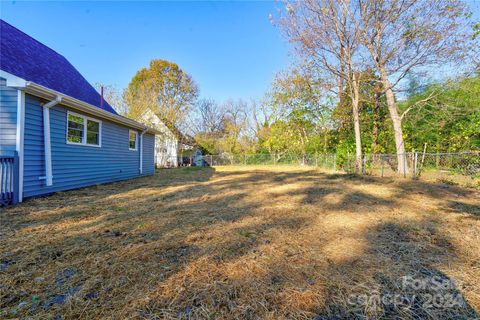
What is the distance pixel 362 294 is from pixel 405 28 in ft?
39.3

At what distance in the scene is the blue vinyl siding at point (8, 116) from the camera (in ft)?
14.3

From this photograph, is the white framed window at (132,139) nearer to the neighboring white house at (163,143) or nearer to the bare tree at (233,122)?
the neighboring white house at (163,143)

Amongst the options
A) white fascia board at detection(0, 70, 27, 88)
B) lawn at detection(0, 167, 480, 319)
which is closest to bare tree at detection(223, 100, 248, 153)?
white fascia board at detection(0, 70, 27, 88)

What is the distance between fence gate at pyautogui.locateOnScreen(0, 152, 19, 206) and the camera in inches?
156

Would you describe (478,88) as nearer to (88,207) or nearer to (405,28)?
(405,28)

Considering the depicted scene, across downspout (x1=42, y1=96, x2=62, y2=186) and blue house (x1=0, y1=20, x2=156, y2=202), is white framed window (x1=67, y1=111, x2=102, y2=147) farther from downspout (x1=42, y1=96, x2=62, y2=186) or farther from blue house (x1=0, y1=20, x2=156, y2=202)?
downspout (x1=42, y1=96, x2=62, y2=186)

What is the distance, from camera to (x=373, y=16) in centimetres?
951

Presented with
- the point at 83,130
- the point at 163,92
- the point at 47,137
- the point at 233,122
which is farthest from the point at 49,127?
the point at 233,122

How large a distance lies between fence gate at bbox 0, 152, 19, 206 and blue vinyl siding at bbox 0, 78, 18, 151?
15.9 inches

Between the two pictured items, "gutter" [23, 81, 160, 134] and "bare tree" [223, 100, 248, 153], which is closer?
"gutter" [23, 81, 160, 134]

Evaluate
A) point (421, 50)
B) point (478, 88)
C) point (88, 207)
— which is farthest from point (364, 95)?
point (88, 207)

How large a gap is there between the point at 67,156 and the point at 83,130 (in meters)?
1.01

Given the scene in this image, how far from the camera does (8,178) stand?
13.3ft

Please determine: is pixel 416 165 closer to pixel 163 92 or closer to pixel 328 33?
pixel 328 33
